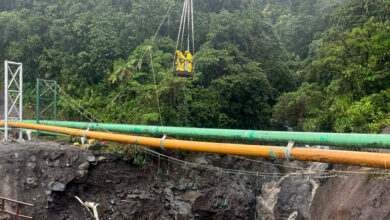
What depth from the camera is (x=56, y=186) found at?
1078cm

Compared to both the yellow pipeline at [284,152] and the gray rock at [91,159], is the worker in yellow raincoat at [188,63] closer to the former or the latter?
the yellow pipeline at [284,152]

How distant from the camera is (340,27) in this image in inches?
727

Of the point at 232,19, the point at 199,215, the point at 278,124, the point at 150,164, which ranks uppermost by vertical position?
the point at 232,19

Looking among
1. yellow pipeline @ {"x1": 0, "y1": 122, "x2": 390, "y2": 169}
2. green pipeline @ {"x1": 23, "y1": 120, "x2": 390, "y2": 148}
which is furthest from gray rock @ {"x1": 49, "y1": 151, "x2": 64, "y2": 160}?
green pipeline @ {"x1": 23, "y1": 120, "x2": 390, "y2": 148}

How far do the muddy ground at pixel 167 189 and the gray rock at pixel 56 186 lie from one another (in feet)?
0.10

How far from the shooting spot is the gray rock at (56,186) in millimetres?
10719

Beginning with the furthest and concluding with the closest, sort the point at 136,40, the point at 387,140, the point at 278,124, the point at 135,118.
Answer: the point at 136,40 < the point at 278,124 < the point at 135,118 < the point at 387,140

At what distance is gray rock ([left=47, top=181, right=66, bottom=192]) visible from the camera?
35.2 feet

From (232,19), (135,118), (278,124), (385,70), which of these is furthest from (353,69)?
(232,19)

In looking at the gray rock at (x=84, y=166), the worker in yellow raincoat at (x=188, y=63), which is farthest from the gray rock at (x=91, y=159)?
the worker in yellow raincoat at (x=188, y=63)

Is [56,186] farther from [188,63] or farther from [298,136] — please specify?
[298,136]

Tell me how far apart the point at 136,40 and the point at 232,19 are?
20.1 ft

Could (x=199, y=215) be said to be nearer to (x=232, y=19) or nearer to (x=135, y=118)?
(x=135, y=118)

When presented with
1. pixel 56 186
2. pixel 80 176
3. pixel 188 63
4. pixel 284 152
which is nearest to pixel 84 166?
pixel 80 176
